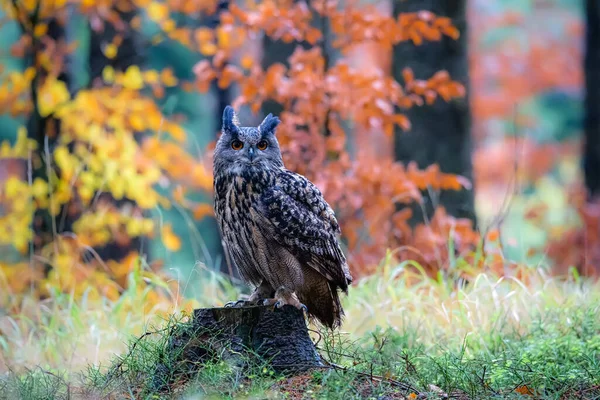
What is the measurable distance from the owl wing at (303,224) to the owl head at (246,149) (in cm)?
17

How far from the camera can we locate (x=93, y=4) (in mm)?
8938

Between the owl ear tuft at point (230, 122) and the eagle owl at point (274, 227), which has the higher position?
the owl ear tuft at point (230, 122)

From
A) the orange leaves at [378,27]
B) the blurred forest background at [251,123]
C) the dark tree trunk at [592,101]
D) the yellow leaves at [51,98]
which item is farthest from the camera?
the dark tree trunk at [592,101]

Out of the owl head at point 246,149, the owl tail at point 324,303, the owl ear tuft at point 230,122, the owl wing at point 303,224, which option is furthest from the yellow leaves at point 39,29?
the owl tail at point 324,303

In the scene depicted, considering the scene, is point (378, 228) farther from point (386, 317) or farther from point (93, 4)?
point (93, 4)

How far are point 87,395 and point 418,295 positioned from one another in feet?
10.4

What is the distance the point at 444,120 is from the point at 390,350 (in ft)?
14.5

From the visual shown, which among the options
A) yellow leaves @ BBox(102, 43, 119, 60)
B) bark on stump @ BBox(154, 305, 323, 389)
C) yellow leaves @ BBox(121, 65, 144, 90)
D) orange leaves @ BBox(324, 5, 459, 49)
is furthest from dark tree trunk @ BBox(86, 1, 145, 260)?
bark on stump @ BBox(154, 305, 323, 389)

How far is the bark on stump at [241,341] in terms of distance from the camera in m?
4.29

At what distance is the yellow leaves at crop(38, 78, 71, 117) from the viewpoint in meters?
8.62

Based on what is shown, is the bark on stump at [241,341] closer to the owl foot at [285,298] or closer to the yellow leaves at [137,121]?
the owl foot at [285,298]

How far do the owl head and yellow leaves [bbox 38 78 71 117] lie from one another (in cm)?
393

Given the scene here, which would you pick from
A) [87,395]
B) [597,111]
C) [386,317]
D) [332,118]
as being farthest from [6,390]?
[597,111]

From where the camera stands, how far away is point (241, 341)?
4367 millimetres
